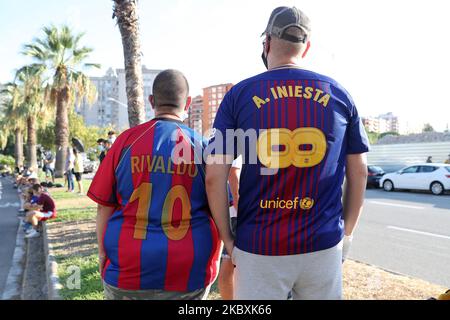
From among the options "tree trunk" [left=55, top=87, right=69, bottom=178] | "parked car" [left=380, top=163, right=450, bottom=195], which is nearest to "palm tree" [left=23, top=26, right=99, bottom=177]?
"tree trunk" [left=55, top=87, right=69, bottom=178]

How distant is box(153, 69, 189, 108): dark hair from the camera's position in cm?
218

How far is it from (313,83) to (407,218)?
957 cm

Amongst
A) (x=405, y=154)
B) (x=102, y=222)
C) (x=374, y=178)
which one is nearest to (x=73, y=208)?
(x=102, y=222)

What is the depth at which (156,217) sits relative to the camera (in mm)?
2023

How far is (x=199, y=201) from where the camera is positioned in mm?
2092

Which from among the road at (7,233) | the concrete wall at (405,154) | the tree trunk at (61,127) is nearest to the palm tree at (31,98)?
the tree trunk at (61,127)

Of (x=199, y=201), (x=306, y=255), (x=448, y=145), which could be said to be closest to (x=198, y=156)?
(x=199, y=201)

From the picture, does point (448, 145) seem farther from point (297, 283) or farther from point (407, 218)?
point (297, 283)

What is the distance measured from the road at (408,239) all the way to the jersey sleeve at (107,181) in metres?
4.70

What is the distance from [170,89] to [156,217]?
721mm

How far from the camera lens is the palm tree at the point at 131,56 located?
684cm

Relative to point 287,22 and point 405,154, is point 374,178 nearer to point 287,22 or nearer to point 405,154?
point 405,154
